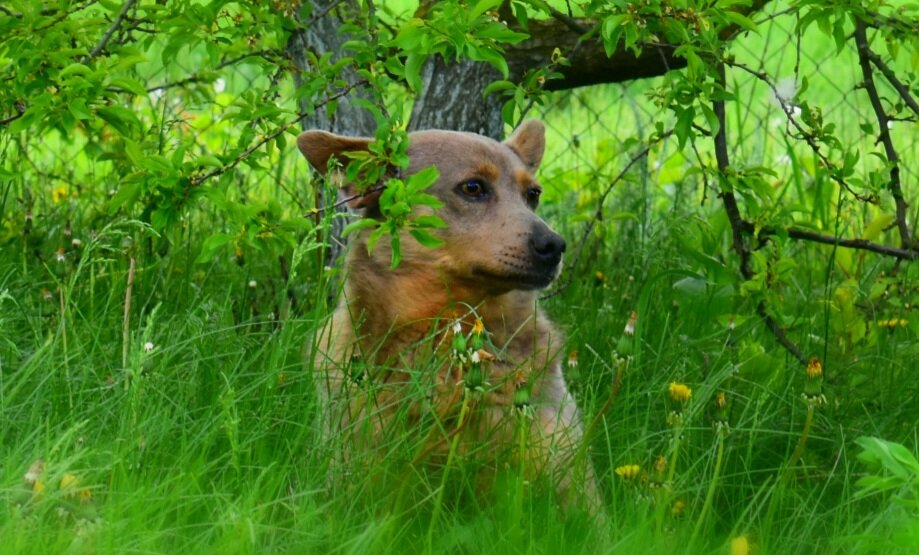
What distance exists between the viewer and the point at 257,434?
2.93 metres

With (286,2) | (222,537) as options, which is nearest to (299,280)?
(286,2)

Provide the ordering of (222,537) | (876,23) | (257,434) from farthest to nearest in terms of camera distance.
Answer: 1. (876,23)
2. (257,434)
3. (222,537)

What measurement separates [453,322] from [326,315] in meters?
0.58

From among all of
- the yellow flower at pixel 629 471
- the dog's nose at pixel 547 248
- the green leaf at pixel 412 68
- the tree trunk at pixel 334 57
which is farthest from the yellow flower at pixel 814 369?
the tree trunk at pixel 334 57

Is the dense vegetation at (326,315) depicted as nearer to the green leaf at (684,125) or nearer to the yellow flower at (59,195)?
the green leaf at (684,125)

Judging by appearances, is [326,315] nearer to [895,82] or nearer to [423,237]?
[423,237]

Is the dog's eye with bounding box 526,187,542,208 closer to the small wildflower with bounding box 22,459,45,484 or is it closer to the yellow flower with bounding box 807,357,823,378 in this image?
the yellow flower with bounding box 807,357,823,378

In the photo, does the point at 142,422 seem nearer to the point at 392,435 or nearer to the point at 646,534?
the point at 392,435

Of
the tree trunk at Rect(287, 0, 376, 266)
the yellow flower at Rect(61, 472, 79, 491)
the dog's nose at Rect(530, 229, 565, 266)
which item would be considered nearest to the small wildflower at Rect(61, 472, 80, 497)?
the yellow flower at Rect(61, 472, 79, 491)

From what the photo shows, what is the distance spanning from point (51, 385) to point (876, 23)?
215cm

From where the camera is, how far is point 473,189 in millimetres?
3871

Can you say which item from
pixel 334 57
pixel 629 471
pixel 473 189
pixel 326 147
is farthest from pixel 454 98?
pixel 629 471

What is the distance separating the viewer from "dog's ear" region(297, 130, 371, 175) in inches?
144

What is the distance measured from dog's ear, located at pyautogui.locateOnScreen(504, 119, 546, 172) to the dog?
2 centimetres
